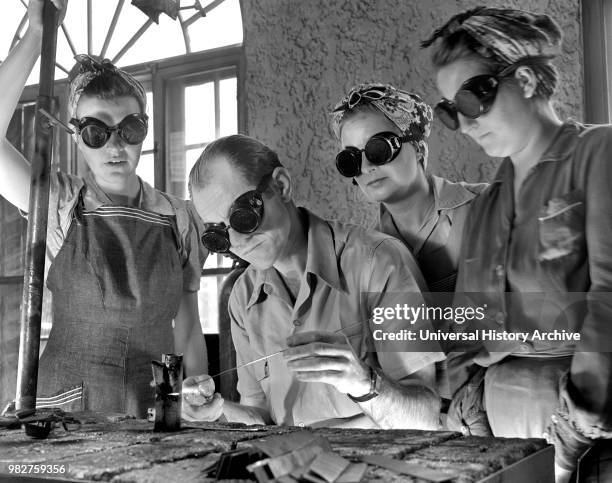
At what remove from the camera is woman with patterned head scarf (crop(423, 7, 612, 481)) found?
1.83m

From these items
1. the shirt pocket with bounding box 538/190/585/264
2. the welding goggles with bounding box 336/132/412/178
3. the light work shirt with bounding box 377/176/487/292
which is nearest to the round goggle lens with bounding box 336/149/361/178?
the welding goggles with bounding box 336/132/412/178

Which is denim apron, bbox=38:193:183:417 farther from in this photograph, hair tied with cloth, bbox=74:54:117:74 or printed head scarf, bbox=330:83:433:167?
printed head scarf, bbox=330:83:433:167

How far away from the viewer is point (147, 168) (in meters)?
3.70

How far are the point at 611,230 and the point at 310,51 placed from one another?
1567 mm

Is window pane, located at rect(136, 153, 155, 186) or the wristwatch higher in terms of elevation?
window pane, located at rect(136, 153, 155, 186)

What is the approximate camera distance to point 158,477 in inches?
50.9

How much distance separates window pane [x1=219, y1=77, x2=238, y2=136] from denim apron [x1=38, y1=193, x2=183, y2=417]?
0.73 metres

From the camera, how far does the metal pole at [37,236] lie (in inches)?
99.4

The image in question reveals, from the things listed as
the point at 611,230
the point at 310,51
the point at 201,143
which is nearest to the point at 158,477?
the point at 611,230

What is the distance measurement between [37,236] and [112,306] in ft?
1.33

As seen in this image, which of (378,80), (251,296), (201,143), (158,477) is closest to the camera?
(158,477)

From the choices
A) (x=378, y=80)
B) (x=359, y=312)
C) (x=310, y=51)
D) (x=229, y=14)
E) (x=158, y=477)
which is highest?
(x=229, y=14)

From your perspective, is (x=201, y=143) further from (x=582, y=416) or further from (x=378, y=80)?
(x=582, y=416)

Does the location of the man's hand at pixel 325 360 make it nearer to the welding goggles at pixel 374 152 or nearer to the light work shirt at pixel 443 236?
the light work shirt at pixel 443 236
